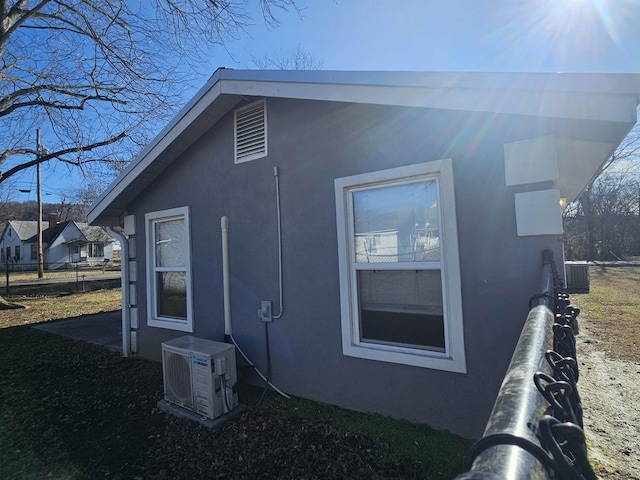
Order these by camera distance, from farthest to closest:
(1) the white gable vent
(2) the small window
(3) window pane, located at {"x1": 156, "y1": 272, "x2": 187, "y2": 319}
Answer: (2) the small window, (3) window pane, located at {"x1": 156, "y1": 272, "x2": 187, "y2": 319}, (1) the white gable vent

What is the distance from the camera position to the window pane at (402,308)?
3.14 meters

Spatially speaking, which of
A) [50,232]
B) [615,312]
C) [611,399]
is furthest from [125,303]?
[50,232]

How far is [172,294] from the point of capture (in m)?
5.37

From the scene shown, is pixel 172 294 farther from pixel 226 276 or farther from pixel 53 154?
pixel 53 154

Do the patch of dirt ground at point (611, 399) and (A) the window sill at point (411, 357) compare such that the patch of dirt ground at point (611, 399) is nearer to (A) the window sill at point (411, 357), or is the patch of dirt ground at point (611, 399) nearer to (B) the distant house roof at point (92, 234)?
(A) the window sill at point (411, 357)

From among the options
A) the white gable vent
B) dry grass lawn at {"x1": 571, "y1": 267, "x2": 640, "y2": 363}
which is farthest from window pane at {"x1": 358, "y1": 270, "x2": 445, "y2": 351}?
dry grass lawn at {"x1": 571, "y1": 267, "x2": 640, "y2": 363}

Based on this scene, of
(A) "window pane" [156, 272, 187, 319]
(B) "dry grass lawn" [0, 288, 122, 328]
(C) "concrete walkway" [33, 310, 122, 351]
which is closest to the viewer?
(A) "window pane" [156, 272, 187, 319]

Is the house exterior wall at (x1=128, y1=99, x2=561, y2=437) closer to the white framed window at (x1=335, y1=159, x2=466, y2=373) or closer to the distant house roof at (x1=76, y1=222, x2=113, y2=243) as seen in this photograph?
the white framed window at (x1=335, y1=159, x2=466, y2=373)

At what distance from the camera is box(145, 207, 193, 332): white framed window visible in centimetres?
507

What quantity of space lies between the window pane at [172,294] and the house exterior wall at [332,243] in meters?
0.32

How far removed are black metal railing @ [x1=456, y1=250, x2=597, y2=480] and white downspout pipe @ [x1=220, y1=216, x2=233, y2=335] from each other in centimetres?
387

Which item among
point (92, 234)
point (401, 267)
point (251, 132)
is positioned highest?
point (92, 234)

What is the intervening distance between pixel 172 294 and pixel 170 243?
0.81 metres

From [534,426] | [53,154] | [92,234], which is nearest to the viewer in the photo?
[534,426]
